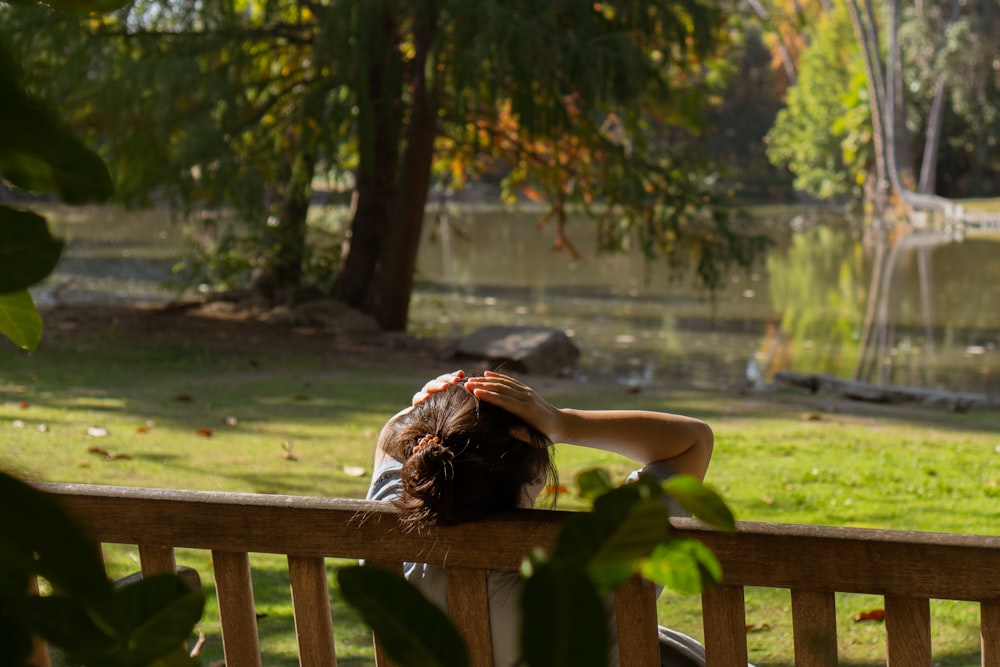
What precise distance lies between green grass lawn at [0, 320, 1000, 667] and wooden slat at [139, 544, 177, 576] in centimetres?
156

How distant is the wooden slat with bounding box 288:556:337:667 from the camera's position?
6.93 feet

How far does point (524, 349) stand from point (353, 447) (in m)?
5.08

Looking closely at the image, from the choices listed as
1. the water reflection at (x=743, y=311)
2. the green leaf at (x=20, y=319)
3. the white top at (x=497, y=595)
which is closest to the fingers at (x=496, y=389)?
the white top at (x=497, y=595)

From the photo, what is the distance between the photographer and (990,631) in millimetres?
1822

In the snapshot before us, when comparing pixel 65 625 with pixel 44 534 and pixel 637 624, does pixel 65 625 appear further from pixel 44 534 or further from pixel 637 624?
pixel 637 624

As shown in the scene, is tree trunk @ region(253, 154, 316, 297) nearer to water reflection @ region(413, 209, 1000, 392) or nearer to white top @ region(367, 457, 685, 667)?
water reflection @ region(413, 209, 1000, 392)

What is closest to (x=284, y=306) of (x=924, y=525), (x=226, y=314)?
(x=226, y=314)

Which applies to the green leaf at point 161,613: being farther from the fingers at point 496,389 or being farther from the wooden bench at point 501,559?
the fingers at point 496,389

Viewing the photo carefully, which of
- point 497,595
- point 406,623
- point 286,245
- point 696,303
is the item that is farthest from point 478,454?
point 696,303

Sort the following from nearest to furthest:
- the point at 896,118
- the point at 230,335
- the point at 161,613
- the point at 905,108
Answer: the point at 161,613
the point at 230,335
the point at 896,118
the point at 905,108

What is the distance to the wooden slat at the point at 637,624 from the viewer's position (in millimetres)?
1938

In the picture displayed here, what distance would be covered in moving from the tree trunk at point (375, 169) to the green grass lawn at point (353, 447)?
9.93ft

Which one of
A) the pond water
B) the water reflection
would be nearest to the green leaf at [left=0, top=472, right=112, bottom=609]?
the pond water

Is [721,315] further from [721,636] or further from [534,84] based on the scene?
[721,636]
